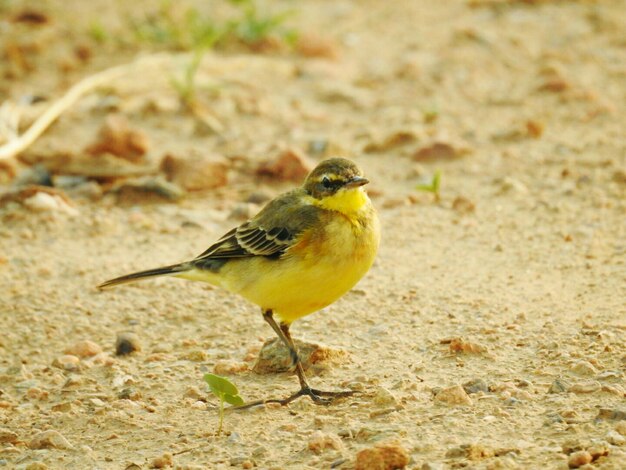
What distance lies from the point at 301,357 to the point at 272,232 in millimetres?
821

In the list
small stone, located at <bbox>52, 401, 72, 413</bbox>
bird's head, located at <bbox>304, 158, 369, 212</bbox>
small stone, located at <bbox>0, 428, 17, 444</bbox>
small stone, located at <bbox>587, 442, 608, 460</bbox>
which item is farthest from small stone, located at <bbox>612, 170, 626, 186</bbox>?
small stone, located at <bbox>0, 428, 17, 444</bbox>

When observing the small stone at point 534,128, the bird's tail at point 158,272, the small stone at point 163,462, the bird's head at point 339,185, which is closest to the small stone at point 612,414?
the bird's head at point 339,185

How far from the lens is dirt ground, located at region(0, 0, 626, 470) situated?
5664 millimetres

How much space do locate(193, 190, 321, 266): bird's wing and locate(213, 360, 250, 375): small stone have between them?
0.72 meters

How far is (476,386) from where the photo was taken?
5922 mm

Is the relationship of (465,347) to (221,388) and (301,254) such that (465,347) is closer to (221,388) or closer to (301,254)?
(301,254)

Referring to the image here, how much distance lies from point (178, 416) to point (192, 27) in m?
7.41

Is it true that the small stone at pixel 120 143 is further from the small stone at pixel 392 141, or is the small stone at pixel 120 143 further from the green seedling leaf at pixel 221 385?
the green seedling leaf at pixel 221 385

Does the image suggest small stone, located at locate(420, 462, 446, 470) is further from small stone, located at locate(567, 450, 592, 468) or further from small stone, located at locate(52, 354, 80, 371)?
small stone, located at locate(52, 354, 80, 371)

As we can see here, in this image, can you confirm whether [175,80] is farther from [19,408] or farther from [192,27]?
[19,408]

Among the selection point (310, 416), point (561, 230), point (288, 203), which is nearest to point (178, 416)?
point (310, 416)

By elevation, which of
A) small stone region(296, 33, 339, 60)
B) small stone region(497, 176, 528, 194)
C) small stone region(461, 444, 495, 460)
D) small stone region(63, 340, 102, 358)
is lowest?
small stone region(63, 340, 102, 358)

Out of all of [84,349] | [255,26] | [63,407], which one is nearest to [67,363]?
[84,349]

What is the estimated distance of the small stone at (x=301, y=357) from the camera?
659 centimetres
